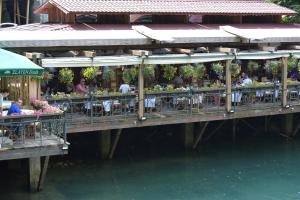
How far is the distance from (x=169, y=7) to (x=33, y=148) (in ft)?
42.7

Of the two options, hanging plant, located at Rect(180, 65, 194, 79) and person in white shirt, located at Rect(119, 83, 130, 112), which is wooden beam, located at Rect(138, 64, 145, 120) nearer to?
person in white shirt, located at Rect(119, 83, 130, 112)

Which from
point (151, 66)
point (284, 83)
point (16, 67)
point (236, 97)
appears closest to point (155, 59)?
point (151, 66)

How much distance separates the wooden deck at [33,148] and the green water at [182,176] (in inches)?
94.1

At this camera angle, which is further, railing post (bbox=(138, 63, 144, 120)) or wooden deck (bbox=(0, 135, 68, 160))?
railing post (bbox=(138, 63, 144, 120))

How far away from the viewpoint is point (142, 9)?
84.8 feet

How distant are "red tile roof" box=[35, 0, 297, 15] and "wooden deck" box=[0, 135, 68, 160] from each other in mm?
9148

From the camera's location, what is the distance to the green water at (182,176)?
18.7 meters

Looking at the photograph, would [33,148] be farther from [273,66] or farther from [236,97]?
[273,66]

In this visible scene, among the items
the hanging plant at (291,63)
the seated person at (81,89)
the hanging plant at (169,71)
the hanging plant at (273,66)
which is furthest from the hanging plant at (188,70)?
the hanging plant at (291,63)

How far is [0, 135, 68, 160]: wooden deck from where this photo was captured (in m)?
15.6

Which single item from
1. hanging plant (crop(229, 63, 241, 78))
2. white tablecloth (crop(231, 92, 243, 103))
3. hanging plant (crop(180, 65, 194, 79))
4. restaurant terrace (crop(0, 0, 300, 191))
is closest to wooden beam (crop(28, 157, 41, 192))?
restaurant terrace (crop(0, 0, 300, 191))

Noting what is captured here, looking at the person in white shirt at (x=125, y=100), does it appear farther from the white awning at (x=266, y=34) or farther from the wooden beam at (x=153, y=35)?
the white awning at (x=266, y=34)

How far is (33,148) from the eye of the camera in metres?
15.8

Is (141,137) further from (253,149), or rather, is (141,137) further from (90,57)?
(90,57)
